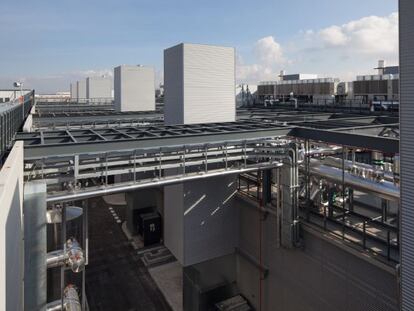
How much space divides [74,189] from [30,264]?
2170 millimetres

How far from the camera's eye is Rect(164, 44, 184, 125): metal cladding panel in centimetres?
1599

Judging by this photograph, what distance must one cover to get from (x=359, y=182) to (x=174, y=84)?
9844 mm

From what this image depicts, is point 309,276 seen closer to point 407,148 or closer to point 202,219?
point 202,219

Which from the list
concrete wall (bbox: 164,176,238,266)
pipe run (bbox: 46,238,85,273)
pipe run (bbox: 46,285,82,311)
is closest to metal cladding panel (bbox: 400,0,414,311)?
pipe run (bbox: 46,238,85,273)

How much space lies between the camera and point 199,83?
16203mm

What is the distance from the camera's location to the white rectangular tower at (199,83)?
15.9 metres

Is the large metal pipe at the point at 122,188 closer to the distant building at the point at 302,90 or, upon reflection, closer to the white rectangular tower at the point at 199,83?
the white rectangular tower at the point at 199,83

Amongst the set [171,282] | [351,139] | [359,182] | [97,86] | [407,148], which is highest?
[97,86]

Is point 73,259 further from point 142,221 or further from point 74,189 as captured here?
point 142,221

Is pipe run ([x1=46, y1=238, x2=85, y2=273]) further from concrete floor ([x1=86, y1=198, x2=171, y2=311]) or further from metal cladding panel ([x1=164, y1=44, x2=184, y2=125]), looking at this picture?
metal cladding panel ([x1=164, y1=44, x2=184, y2=125])

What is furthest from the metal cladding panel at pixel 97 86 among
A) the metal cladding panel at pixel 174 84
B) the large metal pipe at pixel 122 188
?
the large metal pipe at pixel 122 188

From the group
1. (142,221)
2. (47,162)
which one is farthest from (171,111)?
(47,162)

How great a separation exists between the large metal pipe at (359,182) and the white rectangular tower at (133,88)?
20.6m

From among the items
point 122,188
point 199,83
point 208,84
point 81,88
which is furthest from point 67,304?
point 81,88
